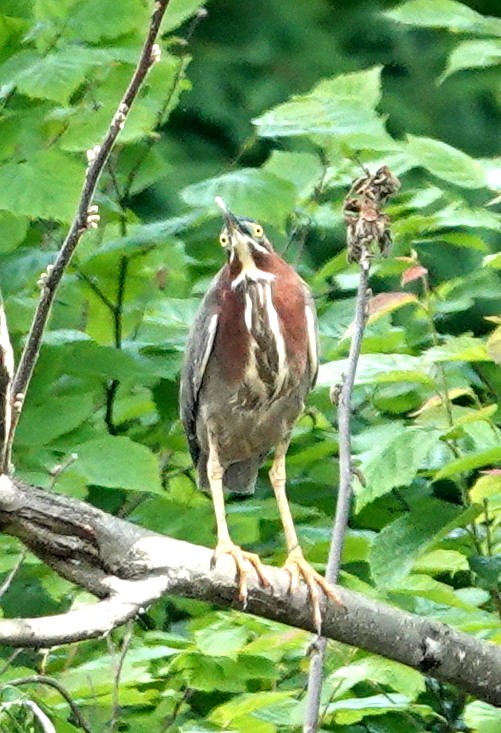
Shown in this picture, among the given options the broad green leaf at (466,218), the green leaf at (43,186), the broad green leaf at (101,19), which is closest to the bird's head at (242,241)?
the green leaf at (43,186)

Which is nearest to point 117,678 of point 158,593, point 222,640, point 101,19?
point 222,640

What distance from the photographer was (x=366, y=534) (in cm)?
360

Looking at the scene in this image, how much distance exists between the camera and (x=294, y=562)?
295 centimetres

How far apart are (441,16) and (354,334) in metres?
1.22

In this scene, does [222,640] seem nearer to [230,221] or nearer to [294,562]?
[294,562]

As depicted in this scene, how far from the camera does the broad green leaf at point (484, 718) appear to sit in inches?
106

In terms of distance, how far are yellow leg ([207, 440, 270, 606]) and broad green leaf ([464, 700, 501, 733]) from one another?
0.44 m

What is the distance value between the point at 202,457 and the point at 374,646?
38.9 inches

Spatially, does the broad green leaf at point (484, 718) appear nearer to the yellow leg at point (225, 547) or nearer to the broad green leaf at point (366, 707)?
the broad green leaf at point (366, 707)

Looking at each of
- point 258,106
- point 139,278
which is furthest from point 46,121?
point 258,106

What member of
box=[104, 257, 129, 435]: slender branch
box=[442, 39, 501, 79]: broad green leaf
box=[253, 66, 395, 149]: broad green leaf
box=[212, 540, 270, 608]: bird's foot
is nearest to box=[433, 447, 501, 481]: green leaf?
box=[212, 540, 270, 608]: bird's foot

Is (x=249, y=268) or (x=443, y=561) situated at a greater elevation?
(x=249, y=268)

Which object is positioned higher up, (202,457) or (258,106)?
(202,457)

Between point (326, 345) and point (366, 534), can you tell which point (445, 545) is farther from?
point (326, 345)
